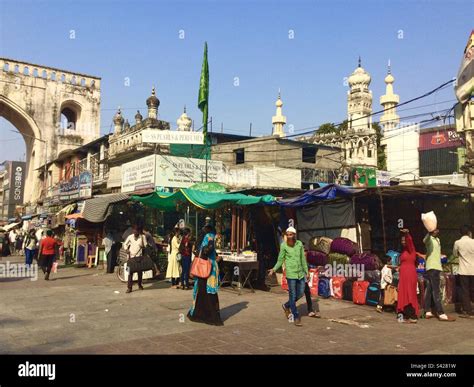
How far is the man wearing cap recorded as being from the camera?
7164 millimetres

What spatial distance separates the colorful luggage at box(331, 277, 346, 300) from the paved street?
15.3 inches

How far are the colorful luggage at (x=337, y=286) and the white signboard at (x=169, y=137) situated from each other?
8149mm

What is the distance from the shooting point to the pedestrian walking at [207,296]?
6.98 m

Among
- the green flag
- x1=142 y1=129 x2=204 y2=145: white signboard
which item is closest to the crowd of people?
x1=142 y1=129 x2=204 y2=145: white signboard

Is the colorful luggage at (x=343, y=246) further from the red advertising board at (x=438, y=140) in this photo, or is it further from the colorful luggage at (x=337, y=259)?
the red advertising board at (x=438, y=140)

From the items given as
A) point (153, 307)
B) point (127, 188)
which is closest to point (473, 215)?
point (153, 307)

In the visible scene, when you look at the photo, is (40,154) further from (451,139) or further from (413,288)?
Answer: (413,288)

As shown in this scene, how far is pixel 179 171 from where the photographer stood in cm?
1569

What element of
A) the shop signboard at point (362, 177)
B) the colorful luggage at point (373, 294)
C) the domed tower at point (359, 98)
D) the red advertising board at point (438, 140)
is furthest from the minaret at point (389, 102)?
the colorful luggage at point (373, 294)

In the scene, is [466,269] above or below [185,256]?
below

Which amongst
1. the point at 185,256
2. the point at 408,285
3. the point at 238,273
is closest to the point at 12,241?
the point at 185,256

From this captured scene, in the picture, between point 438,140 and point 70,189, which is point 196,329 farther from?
point 438,140

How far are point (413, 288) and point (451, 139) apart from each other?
22.2m

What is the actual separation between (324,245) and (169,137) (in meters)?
7.44
